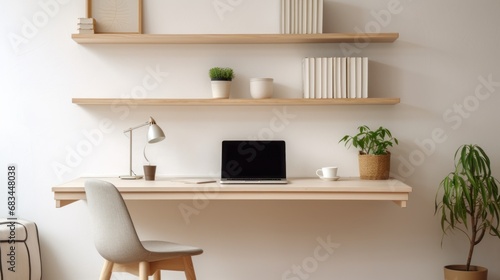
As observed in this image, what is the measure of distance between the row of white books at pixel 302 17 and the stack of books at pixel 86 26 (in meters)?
1.14

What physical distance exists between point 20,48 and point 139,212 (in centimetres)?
126

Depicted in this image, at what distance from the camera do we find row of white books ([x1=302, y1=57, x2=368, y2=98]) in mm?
4211

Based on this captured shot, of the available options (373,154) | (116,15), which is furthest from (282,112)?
(116,15)

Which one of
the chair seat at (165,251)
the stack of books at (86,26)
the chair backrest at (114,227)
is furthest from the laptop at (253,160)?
the stack of books at (86,26)

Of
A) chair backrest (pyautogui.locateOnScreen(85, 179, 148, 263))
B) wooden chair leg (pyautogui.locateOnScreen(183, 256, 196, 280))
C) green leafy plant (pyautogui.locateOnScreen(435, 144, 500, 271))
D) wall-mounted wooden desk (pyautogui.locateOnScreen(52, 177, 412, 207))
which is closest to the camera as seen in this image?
chair backrest (pyautogui.locateOnScreen(85, 179, 148, 263))

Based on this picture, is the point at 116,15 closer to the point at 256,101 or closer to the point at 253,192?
the point at 256,101

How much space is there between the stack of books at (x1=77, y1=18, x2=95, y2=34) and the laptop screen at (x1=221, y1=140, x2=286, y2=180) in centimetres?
104

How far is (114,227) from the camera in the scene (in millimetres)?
3398

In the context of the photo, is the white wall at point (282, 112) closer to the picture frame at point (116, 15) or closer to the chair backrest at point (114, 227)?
the picture frame at point (116, 15)

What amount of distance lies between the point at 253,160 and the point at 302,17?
0.90 metres

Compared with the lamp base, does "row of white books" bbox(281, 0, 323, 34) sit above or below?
above

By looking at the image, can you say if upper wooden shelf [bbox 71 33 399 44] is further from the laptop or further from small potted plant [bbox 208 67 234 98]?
the laptop

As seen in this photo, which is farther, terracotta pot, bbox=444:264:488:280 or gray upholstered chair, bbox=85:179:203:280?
terracotta pot, bbox=444:264:488:280

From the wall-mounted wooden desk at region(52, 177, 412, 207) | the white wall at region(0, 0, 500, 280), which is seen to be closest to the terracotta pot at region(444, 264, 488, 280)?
the white wall at region(0, 0, 500, 280)
